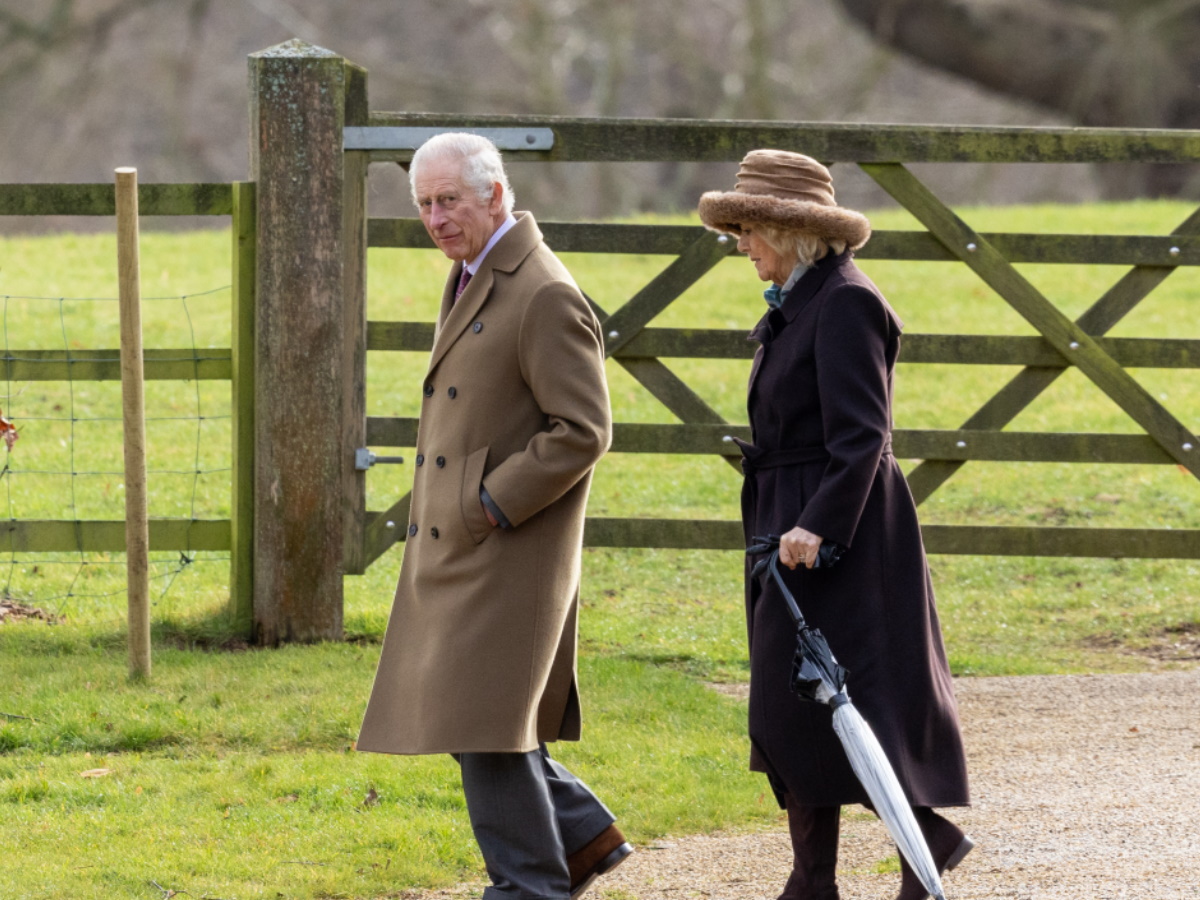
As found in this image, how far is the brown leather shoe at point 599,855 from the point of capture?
12.2ft

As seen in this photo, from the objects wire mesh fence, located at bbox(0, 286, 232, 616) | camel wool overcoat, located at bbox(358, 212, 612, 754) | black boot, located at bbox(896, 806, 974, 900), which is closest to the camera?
camel wool overcoat, located at bbox(358, 212, 612, 754)

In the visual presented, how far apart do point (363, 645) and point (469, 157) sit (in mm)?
2900

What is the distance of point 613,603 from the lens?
23.1 ft

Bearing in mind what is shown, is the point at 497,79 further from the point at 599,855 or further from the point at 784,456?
the point at 599,855

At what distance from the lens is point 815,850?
3.67 metres

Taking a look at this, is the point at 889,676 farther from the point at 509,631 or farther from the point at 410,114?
the point at 410,114

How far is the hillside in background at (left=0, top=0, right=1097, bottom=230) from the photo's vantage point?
73.2 ft

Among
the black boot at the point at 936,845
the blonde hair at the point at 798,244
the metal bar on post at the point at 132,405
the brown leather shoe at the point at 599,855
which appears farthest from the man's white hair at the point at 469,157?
the metal bar on post at the point at 132,405

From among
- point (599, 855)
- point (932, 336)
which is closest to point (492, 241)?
point (599, 855)

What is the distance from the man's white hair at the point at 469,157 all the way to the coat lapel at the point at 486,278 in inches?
4.3

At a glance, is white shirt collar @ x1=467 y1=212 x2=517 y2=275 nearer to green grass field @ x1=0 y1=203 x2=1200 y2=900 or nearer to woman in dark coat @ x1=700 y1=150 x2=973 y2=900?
woman in dark coat @ x1=700 y1=150 x2=973 y2=900

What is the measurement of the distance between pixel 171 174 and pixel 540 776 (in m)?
21.2

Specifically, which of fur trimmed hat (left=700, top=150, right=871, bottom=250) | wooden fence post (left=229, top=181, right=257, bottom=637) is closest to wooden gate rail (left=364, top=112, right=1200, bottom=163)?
wooden fence post (left=229, top=181, right=257, bottom=637)

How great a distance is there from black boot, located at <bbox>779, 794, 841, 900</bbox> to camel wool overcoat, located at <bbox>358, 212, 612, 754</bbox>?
68cm
